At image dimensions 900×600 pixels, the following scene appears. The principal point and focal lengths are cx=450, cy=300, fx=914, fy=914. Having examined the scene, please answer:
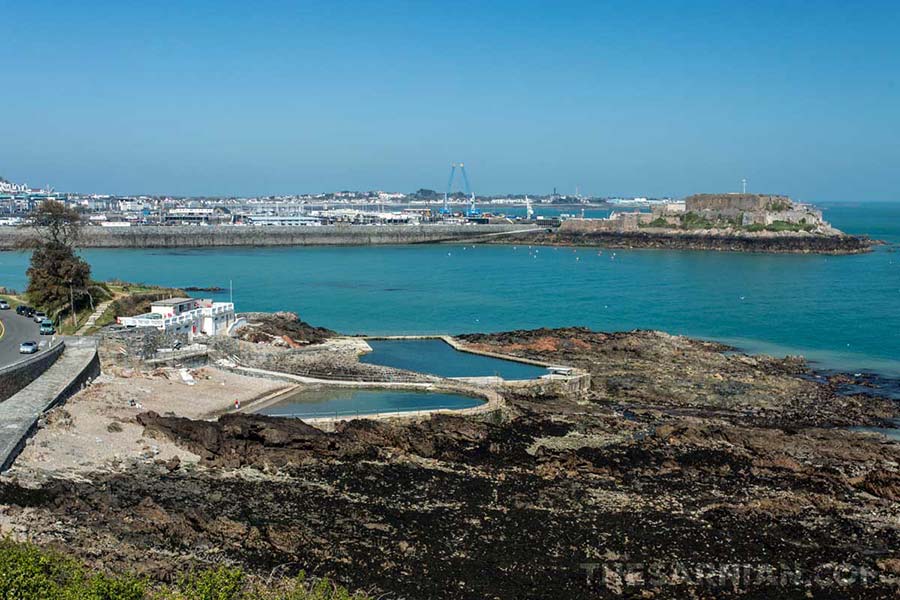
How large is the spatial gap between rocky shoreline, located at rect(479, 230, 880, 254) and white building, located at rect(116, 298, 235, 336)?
5345 cm

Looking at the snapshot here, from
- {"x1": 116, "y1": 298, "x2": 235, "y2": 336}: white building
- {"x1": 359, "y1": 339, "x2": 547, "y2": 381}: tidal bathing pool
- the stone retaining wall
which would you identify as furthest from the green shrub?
{"x1": 116, "y1": 298, "x2": 235, "y2": 336}: white building

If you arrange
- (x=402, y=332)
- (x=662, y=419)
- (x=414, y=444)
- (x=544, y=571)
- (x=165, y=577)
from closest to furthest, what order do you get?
(x=165, y=577), (x=544, y=571), (x=414, y=444), (x=662, y=419), (x=402, y=332)

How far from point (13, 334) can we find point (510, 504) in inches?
571

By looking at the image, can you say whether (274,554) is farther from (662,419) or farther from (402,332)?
(402,332)

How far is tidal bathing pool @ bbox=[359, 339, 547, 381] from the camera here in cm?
2422

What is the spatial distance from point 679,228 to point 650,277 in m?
29.4

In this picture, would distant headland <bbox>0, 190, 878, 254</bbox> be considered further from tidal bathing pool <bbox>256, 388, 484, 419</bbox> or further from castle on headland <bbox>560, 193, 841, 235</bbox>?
tidal bathing pool <bbox>256, 388, 484, 419</bbox>

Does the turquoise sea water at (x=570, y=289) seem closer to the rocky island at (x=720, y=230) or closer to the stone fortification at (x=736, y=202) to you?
the rocky island at (x=720, y=230)

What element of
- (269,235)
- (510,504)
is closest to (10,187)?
(269,235)

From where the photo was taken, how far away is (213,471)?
14.9 m

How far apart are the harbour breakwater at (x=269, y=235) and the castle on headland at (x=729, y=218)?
1165cm

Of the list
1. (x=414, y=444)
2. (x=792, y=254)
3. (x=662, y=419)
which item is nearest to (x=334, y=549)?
(x=414, y=444)

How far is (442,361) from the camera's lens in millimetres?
25812

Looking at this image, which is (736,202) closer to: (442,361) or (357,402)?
(442,361)
